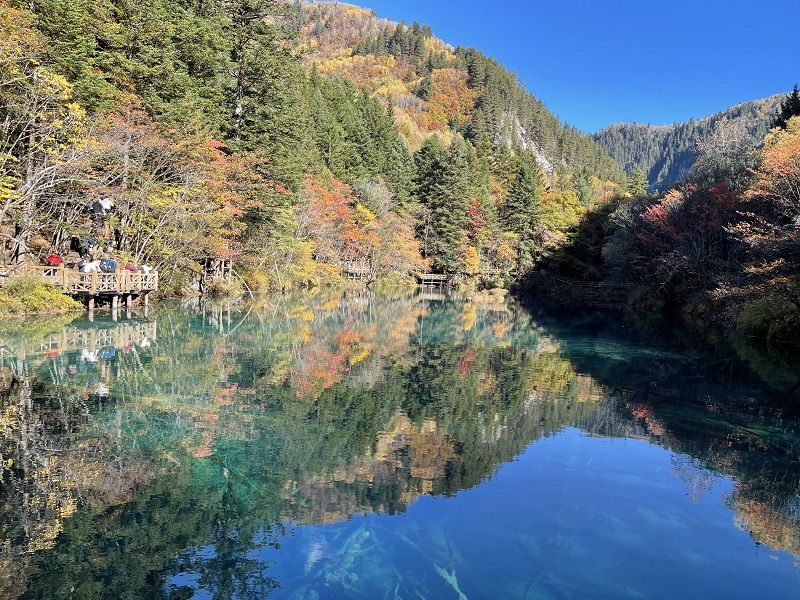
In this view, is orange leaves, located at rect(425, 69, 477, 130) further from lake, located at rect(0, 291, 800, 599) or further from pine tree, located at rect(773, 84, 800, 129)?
lake, located at rect(0, 291, 800, 599)

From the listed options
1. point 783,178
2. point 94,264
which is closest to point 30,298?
point 94,264

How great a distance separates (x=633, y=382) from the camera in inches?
584

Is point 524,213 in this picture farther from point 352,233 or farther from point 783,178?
point 783,178

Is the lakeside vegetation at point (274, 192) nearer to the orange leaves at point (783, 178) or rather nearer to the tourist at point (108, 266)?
the orange leaves at point (783, 178)

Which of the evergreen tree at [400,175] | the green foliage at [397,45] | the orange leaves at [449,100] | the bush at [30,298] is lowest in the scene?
the bush at [30,298]

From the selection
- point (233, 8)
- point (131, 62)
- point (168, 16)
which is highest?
point (233, 8)

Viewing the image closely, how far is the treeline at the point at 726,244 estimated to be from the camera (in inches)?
826

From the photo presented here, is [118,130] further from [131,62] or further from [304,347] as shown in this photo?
[304,347]

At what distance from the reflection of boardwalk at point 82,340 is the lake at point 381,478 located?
0.14 m

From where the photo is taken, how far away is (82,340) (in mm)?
16266

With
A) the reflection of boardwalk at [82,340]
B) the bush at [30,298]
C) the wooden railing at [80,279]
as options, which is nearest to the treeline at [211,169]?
the wooden railing at [80,279]

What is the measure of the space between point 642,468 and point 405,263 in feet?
158

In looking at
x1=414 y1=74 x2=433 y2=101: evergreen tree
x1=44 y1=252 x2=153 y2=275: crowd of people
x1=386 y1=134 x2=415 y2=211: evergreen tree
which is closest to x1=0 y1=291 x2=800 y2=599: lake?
x1=44 y1=252 x2=153 y2=275: crowd of people

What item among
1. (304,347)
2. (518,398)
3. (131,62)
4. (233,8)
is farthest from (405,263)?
(518,398)
